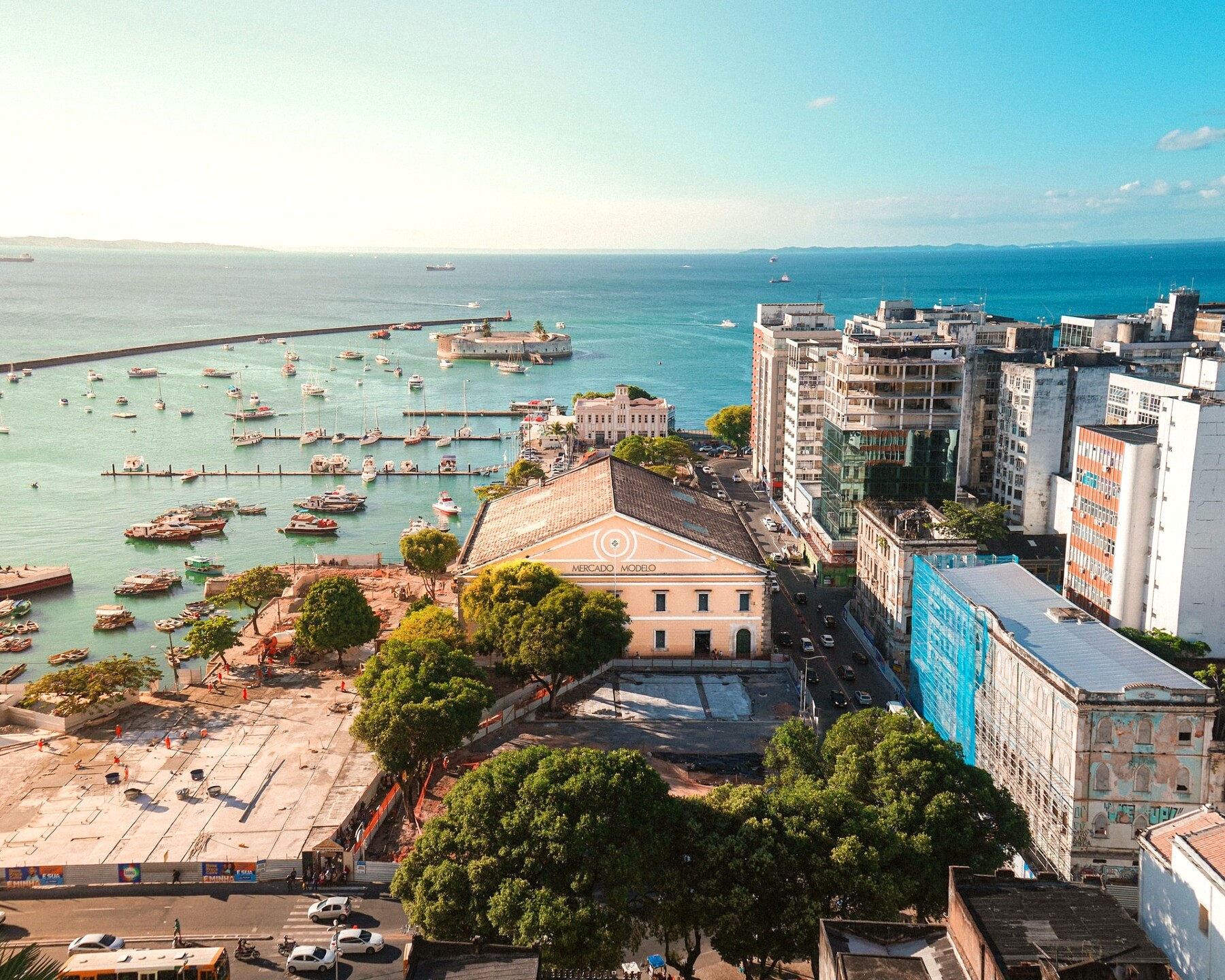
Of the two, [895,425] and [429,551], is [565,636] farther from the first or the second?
[895,425]

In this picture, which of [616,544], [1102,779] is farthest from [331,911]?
[616,544]

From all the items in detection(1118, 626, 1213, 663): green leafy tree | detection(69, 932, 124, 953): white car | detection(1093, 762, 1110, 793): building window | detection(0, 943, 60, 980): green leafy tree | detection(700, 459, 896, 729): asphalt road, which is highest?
detection(0, 943, 60, 980): green leafy tree

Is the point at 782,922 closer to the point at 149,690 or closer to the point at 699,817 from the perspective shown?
the point at 699,817

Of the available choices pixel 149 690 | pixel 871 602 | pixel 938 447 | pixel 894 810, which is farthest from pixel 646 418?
pixel 894 810

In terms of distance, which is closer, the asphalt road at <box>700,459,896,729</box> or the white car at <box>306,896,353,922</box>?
the white car at <box>306,896,353,922</box>

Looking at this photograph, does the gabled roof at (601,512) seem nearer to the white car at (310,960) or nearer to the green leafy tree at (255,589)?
the green leafy tree at (255,589)

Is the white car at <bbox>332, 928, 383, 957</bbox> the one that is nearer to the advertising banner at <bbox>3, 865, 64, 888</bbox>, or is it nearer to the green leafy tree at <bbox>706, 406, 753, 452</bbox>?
the advertising banner at <bbox>3, 865, 64, 888</bbox>

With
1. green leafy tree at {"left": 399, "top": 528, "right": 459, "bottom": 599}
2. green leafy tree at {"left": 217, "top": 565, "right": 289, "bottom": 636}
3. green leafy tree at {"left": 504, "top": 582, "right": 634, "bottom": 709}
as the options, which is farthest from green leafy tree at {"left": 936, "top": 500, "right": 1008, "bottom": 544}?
green leafy tree at {"left": 217, "top": 565, "right": 289, "bottom": 636}

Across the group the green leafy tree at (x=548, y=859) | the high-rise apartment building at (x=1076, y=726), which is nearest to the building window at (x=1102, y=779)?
the high-rise apartment building at (x=1076, y=726)
